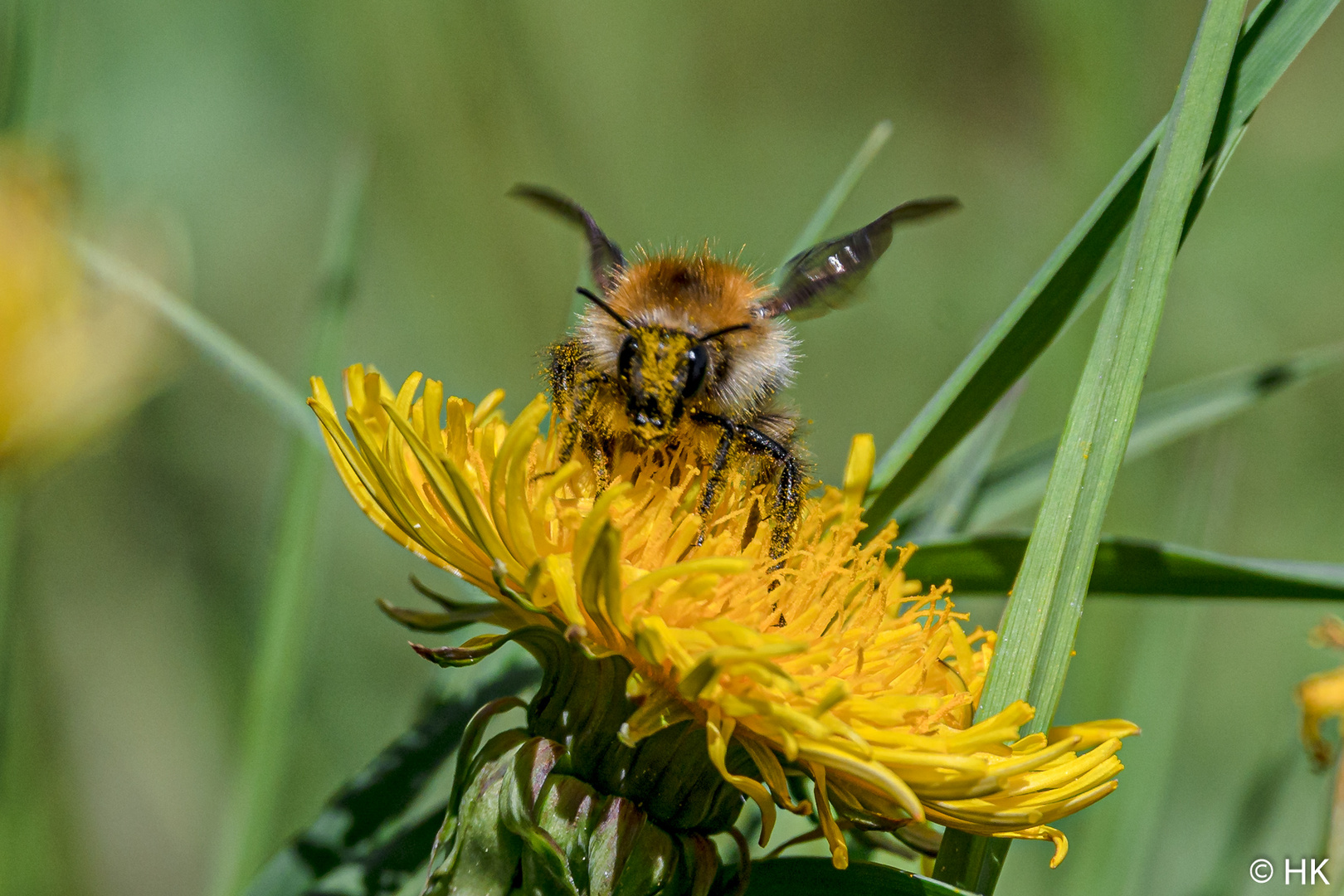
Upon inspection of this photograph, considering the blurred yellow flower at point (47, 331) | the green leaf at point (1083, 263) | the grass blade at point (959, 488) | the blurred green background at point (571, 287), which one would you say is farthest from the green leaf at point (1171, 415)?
the blurred yellow flower at point (47, 331)

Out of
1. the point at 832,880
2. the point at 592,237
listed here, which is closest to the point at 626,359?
the point at 592,237

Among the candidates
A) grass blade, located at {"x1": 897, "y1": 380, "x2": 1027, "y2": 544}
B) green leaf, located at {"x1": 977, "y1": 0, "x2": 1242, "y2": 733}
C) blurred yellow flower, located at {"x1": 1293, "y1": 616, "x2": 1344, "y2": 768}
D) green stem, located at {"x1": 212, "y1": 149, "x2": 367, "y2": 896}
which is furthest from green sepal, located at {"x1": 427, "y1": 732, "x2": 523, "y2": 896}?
blurred yellow flower, located at {"x1": 1293, "y1": 616, "x2": 1344, "y2": 768}

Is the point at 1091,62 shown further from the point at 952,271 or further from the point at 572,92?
the point at 572,92

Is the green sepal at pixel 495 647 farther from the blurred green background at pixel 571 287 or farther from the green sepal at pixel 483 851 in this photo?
the blurred green background at pixel 571 287

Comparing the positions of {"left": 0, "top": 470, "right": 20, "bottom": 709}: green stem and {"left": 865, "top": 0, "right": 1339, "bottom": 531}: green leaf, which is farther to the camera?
{"left": 0, "top": 470, "right": 20, "bottom": 709}: green stem

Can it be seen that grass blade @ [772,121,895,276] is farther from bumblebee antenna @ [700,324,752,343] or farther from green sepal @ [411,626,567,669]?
green sepal @ [411,626,567,669]

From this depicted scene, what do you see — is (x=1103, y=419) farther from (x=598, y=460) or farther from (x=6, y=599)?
(x=6, y=599)

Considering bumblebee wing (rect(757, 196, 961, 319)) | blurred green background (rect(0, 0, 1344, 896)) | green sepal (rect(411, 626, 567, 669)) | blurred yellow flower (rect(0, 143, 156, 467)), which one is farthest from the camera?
→ blurred green background (rect(0, 0, 1344, 896))
